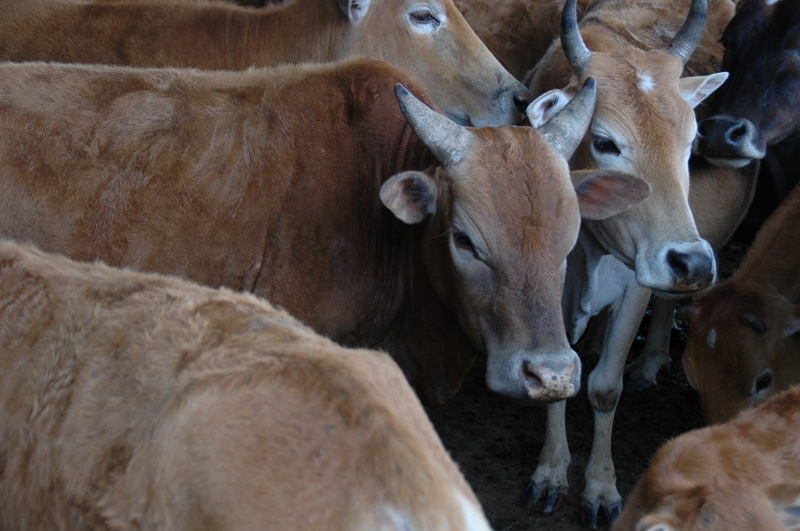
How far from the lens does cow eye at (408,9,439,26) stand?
20.0 ft

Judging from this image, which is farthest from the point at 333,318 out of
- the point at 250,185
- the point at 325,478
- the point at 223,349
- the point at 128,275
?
the point at 325,478

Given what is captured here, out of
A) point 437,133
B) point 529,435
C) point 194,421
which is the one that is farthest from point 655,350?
point 194,421

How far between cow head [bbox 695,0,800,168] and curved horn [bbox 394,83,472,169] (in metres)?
2.21

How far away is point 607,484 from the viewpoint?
522 centimetres

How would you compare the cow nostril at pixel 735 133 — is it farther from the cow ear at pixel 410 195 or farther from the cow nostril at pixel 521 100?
the cow ear at pixel 410 195

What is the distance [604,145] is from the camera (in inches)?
194

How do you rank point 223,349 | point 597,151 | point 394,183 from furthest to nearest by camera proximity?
1. point 597,151
2. point 394,183
3. point 223,349

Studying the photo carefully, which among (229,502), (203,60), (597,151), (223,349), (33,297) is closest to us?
(229,502)

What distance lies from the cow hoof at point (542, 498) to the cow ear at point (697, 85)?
2392mm

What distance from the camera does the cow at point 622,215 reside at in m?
4.66

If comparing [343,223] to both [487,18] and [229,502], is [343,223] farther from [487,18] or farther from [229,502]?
[487,18]

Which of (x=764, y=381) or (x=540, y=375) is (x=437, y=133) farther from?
(x=764, y=381)

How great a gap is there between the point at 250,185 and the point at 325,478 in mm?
2464

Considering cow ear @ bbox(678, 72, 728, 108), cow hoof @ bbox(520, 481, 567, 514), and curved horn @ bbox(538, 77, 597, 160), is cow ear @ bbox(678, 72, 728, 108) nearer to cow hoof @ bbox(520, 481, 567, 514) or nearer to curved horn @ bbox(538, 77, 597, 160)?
curved horn @ bbox(538, 77, 597, 160)
